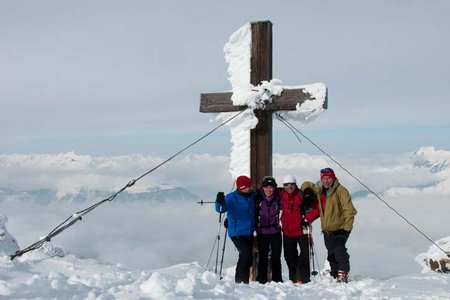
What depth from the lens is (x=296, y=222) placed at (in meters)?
7.80

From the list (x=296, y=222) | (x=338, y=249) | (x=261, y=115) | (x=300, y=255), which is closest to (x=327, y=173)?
(x=296, y=222)

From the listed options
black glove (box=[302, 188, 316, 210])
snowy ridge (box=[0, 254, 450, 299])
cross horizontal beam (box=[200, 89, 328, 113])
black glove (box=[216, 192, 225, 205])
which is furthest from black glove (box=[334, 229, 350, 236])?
cross horizontal beam (box=[200, 89, 328, 113])

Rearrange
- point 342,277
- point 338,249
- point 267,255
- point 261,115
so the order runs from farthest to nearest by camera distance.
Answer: point 261,115
point 267,255
point 338,249
point 342,277

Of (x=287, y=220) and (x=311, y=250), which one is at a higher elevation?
(x=287, y=220)

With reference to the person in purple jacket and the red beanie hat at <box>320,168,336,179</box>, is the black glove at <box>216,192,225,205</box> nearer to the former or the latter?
the person in purple jacket

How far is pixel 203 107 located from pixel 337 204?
3121 millimetres

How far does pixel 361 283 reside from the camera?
21.6 feet

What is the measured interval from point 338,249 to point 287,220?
3.21ft

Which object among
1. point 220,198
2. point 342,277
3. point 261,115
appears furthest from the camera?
point 261,115

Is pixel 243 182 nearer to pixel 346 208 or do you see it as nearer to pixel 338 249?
A: pixel 346 208

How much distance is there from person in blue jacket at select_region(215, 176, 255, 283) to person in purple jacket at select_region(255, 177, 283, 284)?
0.17m

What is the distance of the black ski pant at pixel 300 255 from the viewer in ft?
25.8

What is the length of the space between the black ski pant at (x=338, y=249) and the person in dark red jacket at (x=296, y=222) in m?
0.37

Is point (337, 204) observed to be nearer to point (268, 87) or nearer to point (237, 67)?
point (268, 87)
